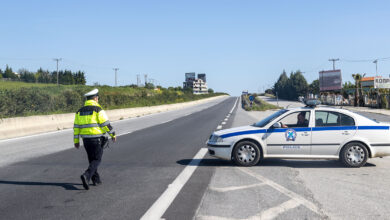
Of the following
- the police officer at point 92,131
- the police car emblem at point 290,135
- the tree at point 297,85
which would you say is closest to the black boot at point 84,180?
the police officer at point 92,131

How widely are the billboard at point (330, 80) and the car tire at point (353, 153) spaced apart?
66.3m

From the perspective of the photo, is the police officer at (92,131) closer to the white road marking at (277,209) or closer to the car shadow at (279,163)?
A: the car shadow at (279,163)

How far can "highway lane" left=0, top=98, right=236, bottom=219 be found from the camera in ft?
16.7

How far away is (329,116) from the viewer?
27.7 ft

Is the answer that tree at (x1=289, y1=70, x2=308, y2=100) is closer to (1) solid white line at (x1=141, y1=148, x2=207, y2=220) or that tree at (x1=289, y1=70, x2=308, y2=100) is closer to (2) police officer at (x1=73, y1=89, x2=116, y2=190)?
(1) solid white line at (x1=141, y1=148, x2=207, y2=220)

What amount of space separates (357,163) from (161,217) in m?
5.29

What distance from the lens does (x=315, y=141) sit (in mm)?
8320

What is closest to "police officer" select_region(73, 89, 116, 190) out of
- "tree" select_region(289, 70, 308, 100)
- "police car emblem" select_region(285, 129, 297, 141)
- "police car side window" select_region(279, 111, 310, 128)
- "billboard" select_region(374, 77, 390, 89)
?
"police car emblem" select_region(285, 129, 297, 141)

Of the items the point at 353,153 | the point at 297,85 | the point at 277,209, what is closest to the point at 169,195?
the point at 277,209

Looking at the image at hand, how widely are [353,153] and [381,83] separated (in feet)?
132

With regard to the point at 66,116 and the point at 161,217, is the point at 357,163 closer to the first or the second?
the point at 161,217

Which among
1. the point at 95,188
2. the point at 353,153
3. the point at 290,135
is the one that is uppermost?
the point at 290,135

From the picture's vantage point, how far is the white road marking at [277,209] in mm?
4770

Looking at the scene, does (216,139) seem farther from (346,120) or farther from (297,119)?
(346,120)
